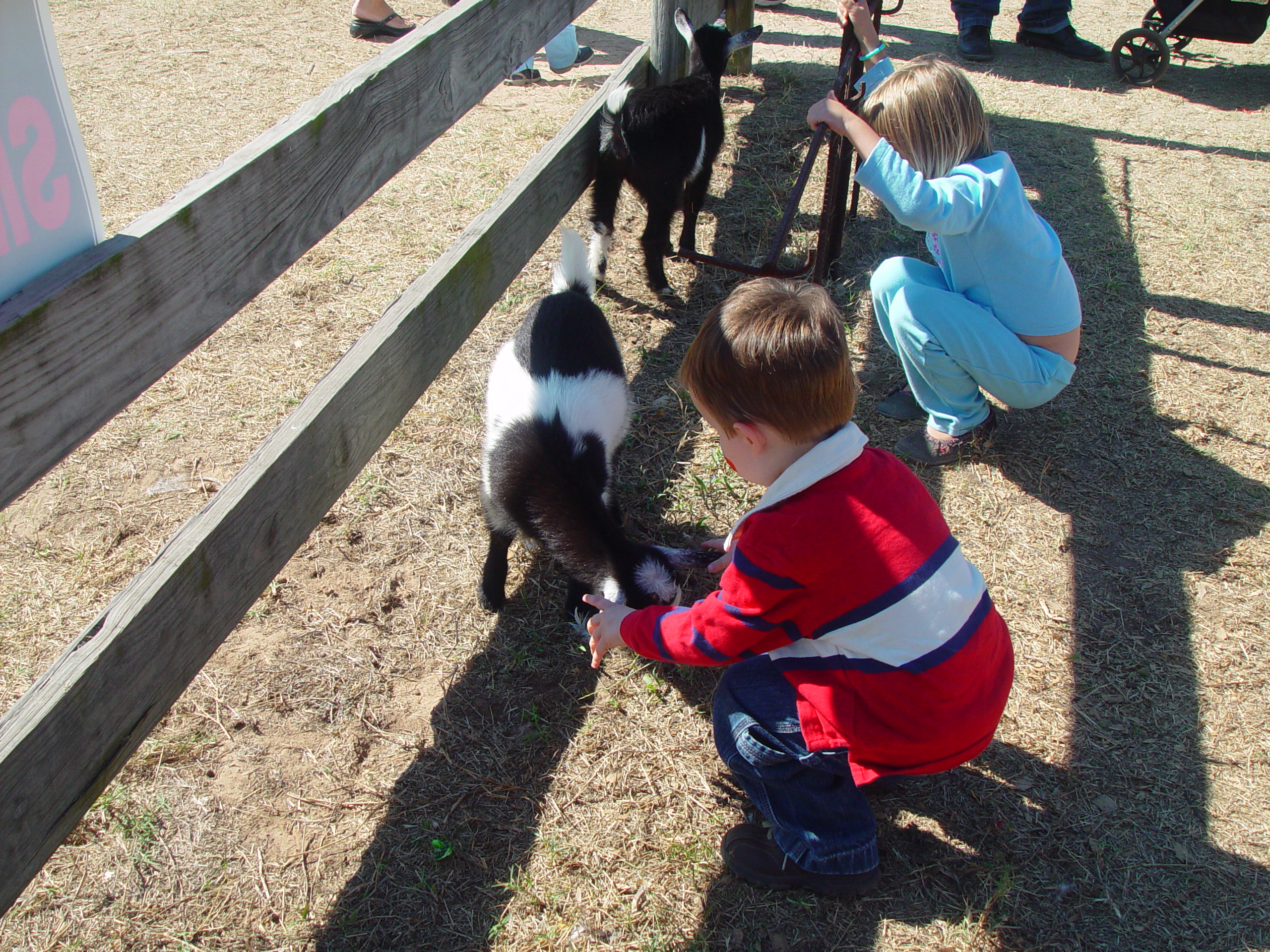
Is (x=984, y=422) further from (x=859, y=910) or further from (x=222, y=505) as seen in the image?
(x=222, y=505)

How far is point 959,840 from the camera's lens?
2.15 metres

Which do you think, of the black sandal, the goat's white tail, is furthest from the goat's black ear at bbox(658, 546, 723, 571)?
the black sandal

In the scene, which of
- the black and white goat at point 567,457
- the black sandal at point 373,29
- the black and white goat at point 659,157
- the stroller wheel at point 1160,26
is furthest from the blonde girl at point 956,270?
the black sandal at point 373,29

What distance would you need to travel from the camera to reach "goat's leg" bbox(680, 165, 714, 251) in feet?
14.6

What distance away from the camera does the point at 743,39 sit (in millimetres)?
5172

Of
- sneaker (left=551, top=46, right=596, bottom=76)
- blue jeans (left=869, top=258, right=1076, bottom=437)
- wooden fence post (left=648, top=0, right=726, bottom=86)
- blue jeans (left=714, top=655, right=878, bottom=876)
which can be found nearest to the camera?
blue jeans (left=714, top=655, right=878, bottom=876)

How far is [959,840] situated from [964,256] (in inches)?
74.3

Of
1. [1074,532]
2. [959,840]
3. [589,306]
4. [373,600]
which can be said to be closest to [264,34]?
[589,306]

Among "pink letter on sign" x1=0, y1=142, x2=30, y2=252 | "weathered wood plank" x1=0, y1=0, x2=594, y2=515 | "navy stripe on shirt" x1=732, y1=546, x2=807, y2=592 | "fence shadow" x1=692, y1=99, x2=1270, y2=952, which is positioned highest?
"pink letter on sign" x1=0, y1=142, x2=30, y2=252

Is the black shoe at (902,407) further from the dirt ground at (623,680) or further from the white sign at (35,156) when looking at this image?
the white sign at (35,156)

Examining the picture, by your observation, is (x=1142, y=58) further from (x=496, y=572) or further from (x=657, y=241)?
(x=496, y=572)

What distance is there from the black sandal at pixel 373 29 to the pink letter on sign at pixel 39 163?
21.3 feet

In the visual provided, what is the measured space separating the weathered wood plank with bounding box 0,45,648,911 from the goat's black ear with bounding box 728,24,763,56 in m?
2.96

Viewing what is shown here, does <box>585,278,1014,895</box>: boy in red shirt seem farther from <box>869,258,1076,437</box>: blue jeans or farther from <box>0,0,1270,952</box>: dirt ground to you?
<box>869,258,1076,437</box>: blue jeans
